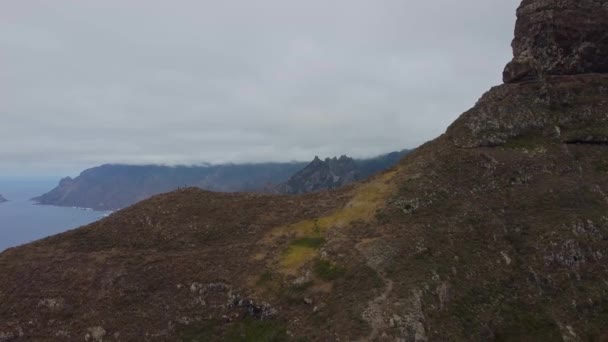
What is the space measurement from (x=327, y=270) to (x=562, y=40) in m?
59.2

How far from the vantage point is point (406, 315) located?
3847 centimetres

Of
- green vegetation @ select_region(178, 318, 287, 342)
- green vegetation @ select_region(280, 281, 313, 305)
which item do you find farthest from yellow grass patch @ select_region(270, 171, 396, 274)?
green vegetation @ select_region(178, 318, 287, 342)

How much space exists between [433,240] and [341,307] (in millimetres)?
13584

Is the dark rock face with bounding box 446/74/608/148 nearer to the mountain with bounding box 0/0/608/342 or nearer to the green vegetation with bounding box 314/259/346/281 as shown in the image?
the mountain with bounding box 0/0/608/342

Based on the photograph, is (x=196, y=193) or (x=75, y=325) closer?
(x=75, y=325)

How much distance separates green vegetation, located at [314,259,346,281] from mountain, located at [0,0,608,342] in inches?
6.6

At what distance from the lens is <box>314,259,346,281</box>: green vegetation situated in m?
45.0

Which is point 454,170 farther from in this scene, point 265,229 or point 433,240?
point 265,229

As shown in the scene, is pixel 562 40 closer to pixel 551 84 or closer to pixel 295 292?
pixel 551 84

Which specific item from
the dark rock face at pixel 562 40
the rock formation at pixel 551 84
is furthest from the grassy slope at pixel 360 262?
the dark rock face at pixel 562 40

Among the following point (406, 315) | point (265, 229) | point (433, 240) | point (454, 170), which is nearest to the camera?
point (406, 315)

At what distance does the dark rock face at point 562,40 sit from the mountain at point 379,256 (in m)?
7.66

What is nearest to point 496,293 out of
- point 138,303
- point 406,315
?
point 406,315

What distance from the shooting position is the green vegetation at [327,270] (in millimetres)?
44953
